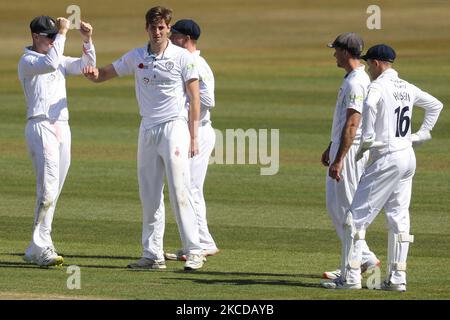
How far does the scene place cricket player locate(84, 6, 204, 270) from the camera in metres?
11.0

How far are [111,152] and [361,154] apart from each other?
10786 mm

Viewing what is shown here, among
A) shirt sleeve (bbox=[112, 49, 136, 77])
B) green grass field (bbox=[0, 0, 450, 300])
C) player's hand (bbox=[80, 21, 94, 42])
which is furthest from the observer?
player's hand (bbox=[80, 21, 94, 42])

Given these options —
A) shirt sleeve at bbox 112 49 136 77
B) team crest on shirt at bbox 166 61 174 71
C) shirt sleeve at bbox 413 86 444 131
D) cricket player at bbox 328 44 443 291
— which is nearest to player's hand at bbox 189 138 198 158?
team crest on shirt at bbox 166 61 174 71

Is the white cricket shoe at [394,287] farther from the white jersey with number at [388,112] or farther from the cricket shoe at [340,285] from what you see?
the white jersey with number at [388,112]

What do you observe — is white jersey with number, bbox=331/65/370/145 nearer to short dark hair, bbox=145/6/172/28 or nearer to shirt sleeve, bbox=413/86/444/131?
shirt sleeve, bbox=413/86/444/131

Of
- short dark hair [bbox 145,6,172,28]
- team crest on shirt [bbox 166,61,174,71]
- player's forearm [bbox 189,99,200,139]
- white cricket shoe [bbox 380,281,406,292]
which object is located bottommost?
white cricket shoe [bbox 380,281,406,292]

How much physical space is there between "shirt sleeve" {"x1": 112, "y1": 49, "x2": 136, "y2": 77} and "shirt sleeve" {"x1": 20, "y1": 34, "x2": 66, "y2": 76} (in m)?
0.52

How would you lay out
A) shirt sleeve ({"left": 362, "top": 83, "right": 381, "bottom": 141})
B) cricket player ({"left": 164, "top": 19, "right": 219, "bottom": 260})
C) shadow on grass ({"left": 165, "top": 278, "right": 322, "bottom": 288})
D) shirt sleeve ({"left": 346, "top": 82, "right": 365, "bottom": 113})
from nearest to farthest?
1. shirt sleeve ({"left": 362, "top": 83, "right": 381, "bottom": 141})
2. shirt sleeve ({"left": 346, "top": 82, "right": 365, "bottom": 113})
3. shadow on grass ({"left": 165, "top": 278, "right": 322, "bottom": 288})
4. cricket player ({"left": 164, "top": 19, "right": 219, "bottom": 260})

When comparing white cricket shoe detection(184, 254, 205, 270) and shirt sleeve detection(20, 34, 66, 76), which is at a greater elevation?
shirt sleeve detection(20, 34, 66, 76)

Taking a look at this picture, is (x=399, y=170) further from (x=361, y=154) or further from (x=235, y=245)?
(x=235, y=245)

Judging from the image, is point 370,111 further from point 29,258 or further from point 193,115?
point 29,258

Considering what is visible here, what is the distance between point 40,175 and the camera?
11406 millimetres
